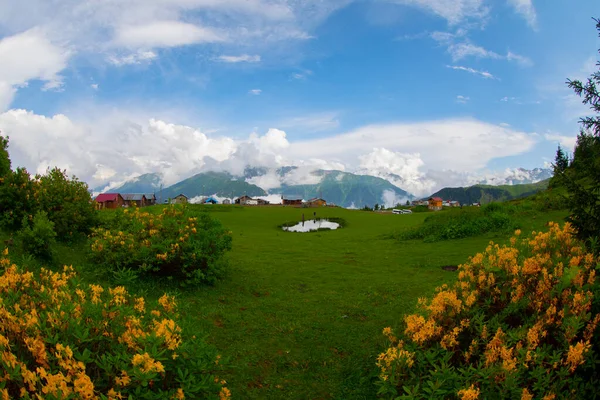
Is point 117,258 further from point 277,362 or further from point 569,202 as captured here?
point 569,202

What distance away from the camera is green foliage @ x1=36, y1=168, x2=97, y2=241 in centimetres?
1162

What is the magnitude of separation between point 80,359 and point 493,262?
5.68 metres

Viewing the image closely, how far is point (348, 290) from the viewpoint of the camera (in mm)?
11383

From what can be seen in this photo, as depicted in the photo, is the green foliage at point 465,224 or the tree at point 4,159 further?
the green foliage at point 465,224

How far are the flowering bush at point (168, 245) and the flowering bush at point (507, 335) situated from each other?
248 inches

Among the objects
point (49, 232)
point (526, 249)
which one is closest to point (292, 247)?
point (49, 232)

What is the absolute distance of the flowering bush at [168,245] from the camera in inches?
397

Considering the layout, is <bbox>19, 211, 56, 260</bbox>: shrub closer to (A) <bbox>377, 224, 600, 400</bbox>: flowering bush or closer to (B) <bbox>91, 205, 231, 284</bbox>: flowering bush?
(B) <bbox>91, 205, 231, 284</bbox>: flowering bush

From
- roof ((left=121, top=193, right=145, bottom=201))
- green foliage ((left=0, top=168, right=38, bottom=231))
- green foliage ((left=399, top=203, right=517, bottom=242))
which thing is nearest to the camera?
green foliage ((left=0, top=168, right=38, bottom=231))

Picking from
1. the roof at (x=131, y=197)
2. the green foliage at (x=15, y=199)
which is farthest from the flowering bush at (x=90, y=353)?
the roof at (x=131, y=197)

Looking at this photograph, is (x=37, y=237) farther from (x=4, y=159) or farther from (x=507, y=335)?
(x=507, y=335)

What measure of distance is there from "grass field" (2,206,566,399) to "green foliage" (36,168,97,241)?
893mm

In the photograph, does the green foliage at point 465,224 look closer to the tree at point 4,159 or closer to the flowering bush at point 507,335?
the flowering bush at point 507,335

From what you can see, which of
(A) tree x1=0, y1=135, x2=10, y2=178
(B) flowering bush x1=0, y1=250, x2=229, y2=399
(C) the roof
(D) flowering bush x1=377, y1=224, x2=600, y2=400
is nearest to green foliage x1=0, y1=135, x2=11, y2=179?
(A) tree x1=0, y1=135, x2=10, y2=178
